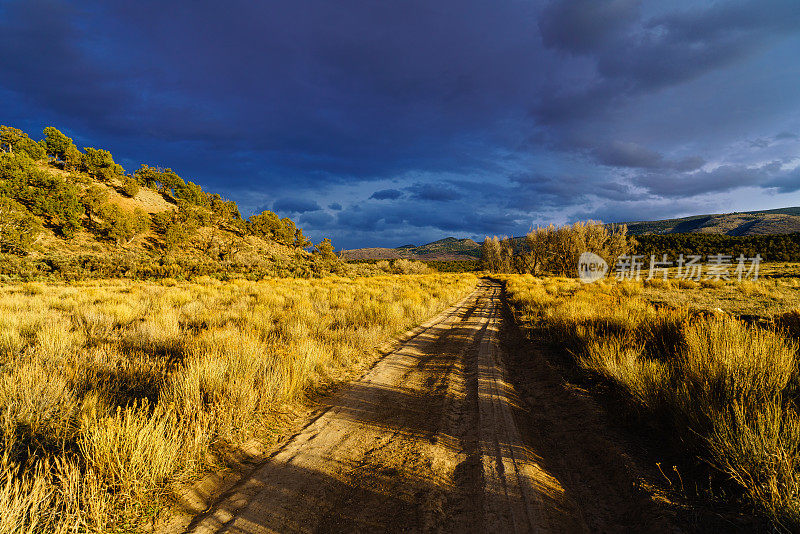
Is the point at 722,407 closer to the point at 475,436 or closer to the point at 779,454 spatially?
the point at 779,454

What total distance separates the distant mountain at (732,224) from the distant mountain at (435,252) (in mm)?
67213

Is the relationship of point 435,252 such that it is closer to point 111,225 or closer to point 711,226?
point 711,226

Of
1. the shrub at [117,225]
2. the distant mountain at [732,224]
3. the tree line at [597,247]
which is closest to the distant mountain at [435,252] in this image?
the tree line at [597,247]

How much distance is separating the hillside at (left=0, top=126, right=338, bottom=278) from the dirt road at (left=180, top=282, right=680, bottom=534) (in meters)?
26.1

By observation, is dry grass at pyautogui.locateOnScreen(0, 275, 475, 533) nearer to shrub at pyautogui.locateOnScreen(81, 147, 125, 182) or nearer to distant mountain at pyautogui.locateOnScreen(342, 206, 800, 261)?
shrub at pyautogui.locateOnScreen(81, 147, 125, 182)

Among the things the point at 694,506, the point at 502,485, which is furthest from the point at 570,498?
the point at 694,506

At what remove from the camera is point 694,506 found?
2.32 metres

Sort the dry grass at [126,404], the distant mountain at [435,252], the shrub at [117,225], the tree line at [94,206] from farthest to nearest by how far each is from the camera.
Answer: the distant mountain at [435,252] → the shrub at [117,225] → the tree line at [94,206] → the dry grass at [126,404]

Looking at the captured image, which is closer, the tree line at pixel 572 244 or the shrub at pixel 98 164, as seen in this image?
the tree line at pixel 572 244

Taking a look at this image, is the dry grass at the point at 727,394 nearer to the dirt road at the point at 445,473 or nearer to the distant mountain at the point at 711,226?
the dirt road at the point at 445,473

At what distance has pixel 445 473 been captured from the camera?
9.83ft

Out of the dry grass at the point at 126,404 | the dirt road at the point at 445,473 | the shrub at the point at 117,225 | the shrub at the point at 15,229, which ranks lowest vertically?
the dirt road at the point at 445,473

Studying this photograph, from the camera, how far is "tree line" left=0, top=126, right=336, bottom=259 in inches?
1070

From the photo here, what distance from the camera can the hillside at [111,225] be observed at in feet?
74.3
